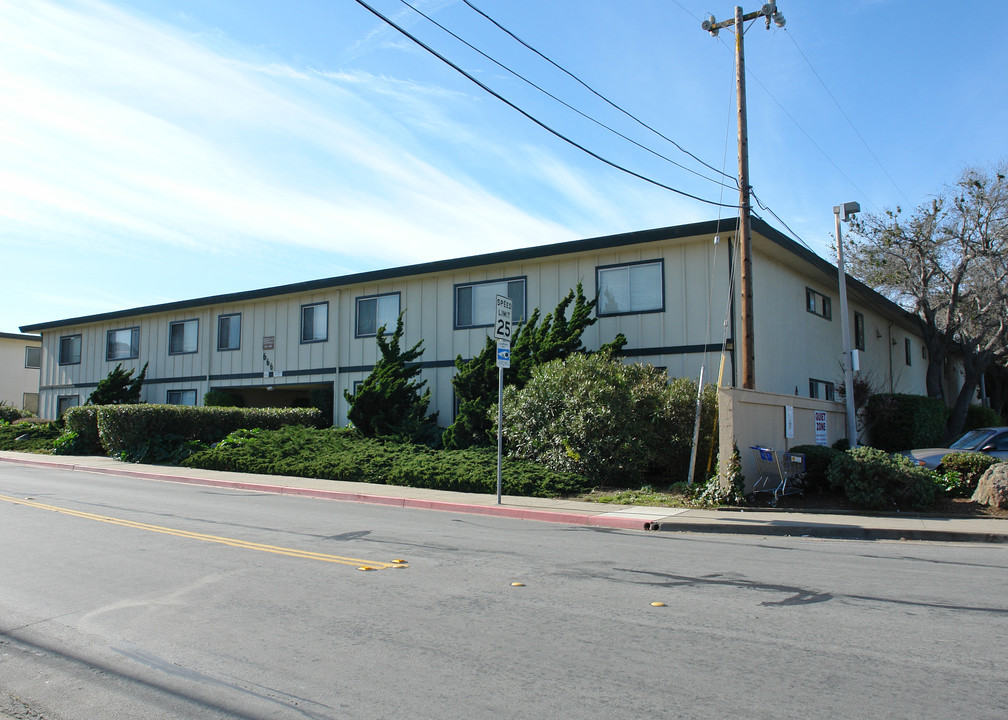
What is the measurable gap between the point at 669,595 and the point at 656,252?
1363cm

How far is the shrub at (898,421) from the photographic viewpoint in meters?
21.9

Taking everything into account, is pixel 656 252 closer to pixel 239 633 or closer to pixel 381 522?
pixel 381 522

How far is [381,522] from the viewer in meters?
11.5

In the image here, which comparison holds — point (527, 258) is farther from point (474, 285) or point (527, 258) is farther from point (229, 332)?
point (229, 332)

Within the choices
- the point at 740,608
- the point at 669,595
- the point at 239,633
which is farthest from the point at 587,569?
the point at 239,633

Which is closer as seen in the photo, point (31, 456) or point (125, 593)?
point (125, 593)

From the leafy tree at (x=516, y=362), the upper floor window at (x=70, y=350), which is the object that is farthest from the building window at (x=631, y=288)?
the upper floor window at (x=70, y=350)

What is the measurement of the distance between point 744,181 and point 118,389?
81.1ft

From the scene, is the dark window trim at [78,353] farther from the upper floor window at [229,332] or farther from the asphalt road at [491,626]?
the asphalt road at [491,626]

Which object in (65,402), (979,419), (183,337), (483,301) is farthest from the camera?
(65,402)

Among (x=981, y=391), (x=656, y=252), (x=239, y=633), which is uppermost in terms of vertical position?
(x=656, y=252)

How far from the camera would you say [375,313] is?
2488 cm

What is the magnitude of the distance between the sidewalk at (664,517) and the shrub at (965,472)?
1.73 meters

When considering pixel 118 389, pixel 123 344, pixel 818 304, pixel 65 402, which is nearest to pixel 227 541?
pixel 818 304
